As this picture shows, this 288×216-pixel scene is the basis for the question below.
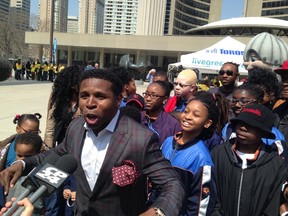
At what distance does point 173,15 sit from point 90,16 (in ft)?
153

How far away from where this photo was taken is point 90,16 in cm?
12750

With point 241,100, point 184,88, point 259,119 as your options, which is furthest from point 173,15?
point 259,119

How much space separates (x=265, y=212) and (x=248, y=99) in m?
1.27

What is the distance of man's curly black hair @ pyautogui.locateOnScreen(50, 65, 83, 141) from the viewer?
3707 millimetres

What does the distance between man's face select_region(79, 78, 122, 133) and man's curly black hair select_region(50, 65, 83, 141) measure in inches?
73.5

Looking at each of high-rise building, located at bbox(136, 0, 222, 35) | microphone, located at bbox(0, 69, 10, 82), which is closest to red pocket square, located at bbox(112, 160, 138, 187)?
microphone, located at bbox(0, 69, 10, 82)

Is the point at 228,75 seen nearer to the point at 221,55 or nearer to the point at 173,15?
the point at 221,55

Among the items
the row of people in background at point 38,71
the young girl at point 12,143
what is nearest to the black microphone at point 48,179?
the young girl at point 12,143

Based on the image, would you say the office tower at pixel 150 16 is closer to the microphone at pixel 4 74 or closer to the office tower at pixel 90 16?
the office tower at pixel 90 16

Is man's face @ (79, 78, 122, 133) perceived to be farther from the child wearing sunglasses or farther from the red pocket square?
the child wearing sunglasses

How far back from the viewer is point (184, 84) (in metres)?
4.53

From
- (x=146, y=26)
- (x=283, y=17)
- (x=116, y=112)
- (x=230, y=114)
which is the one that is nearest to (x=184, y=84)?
(x=230, y=114)

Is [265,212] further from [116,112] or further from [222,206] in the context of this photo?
[116,112]

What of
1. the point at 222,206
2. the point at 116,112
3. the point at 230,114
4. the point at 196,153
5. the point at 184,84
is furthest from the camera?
the point at 184,84
